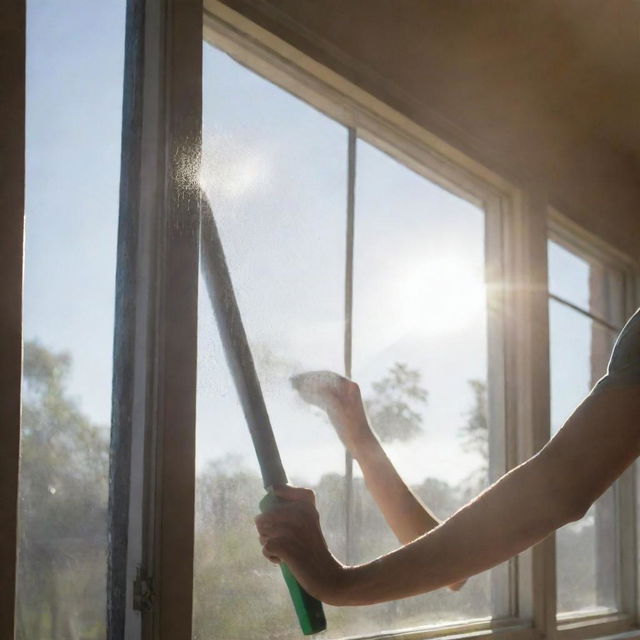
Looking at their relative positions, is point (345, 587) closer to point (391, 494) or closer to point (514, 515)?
point (514, 515)

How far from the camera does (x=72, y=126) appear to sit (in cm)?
129

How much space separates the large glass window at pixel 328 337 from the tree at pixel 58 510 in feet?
0.72

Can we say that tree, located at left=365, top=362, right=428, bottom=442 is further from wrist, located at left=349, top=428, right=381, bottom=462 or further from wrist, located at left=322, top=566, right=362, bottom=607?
Answer: wrist, located at left=322, top=566, right=362, bottom=607

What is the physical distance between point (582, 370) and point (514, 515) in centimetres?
213

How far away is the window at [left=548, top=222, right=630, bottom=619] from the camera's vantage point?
9.41ft

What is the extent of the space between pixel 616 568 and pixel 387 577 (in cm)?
245

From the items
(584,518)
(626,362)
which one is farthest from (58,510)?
(584,518)

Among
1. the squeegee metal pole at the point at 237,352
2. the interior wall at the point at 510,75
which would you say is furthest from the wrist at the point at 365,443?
the interior wall at the point at 510,75

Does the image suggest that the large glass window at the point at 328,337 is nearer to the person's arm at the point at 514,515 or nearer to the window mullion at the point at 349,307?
the window mullion at the point at 349,307

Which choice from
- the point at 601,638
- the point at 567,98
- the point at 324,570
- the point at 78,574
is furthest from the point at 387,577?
the point at 567,98

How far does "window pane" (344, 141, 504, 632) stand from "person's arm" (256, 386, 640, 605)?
790mm

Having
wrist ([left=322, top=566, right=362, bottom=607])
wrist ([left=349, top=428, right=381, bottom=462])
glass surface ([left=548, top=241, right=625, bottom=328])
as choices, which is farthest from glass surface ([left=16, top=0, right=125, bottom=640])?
glass surface ([left=548, top=241, right=625, bottom=328])

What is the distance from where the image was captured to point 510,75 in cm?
260

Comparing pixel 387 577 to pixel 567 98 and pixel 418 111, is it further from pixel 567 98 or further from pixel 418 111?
pixel 567 98
